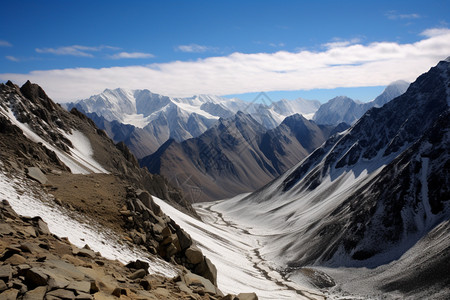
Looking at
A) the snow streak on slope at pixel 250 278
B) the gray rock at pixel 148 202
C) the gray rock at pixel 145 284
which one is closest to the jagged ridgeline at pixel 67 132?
the snow streak on slope at pixel 250 278

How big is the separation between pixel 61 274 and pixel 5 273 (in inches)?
81.9

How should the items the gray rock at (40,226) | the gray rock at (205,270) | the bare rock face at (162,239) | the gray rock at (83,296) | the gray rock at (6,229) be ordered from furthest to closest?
1. the gray rock at (205,270)
2. the bare rock face at (162,239)
3. the gray rock at (40,226)
4. the gray rock at (6,229)
5. the gray rock at (83,296)

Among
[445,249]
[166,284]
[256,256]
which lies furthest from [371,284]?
[166,284]

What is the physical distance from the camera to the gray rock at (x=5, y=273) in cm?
1325

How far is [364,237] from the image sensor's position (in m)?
101

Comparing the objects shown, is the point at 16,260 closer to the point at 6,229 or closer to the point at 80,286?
the point at 80,286

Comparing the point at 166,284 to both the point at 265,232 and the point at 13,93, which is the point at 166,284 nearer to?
the point at 13,93

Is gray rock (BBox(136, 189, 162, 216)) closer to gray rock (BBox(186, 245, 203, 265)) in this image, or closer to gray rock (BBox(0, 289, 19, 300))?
gray rock (BBox(186, 245, 203, 265))

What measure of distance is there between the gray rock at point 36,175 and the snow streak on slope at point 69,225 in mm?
1816

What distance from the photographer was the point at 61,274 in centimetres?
1474

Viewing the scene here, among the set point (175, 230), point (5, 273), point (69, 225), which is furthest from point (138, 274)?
point (175, 230)

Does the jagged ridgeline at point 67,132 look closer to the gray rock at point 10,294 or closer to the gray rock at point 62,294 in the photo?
the gray rock at point 10,294

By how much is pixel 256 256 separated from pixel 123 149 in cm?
6043

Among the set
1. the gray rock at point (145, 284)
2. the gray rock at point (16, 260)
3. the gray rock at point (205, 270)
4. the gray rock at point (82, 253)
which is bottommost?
the gray rock at point (205, 270)
